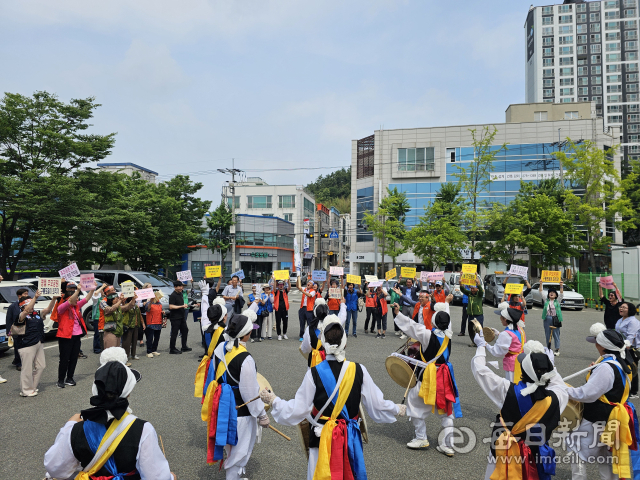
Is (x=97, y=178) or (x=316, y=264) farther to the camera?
(x=316, y=264)

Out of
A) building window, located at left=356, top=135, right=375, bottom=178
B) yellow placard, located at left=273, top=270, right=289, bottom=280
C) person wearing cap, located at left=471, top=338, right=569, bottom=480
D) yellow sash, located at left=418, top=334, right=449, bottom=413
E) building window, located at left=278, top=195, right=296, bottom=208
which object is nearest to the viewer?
person wearing cap, located at left=471, top=338, right=569, bottom=480

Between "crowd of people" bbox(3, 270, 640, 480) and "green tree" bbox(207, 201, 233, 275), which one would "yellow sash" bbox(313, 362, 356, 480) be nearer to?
"crowd of people" bbox(3, 270, 640, 480)

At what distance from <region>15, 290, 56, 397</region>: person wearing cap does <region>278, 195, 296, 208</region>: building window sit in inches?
2255

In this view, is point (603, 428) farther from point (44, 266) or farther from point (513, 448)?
point (44, 266)

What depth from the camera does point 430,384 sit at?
15.9 ft

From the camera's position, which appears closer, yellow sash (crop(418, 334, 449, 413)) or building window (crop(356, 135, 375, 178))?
yellow sash (crop(418, 334, 449, 413))

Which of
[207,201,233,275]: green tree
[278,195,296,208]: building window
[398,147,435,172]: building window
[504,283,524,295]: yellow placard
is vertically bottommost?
[504,283,524,295]: yellow placard

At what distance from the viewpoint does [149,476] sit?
2426 mm

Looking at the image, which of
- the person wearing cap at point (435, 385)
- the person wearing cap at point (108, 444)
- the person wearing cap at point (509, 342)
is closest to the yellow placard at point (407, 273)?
the person wearing cap at point (509, 342)

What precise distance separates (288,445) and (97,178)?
847 inches

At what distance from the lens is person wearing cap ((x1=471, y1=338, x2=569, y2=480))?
9.93 feet

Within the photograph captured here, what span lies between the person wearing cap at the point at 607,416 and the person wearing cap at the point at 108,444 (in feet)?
10.9

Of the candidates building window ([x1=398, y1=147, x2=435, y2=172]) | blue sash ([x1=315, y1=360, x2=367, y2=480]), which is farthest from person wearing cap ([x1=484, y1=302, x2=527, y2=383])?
building window ([x1=398, y1=147, x2=435, y2=172])

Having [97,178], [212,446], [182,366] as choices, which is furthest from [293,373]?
[97,178]
